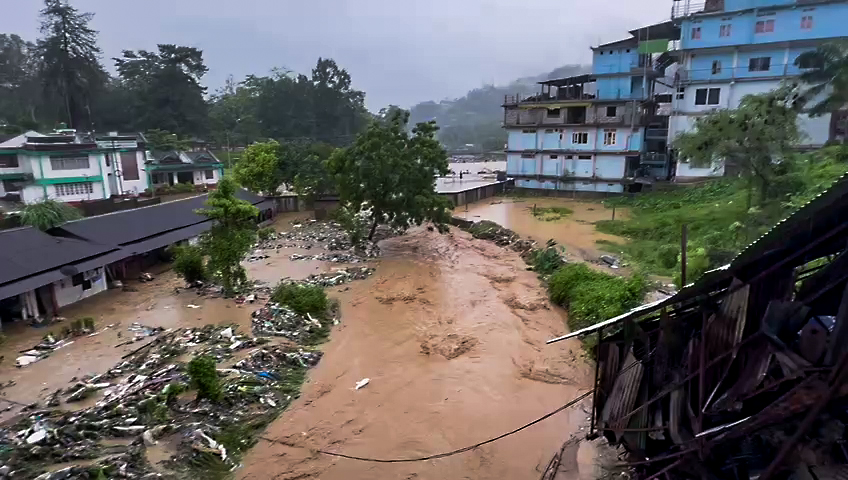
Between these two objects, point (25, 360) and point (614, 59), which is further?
point (614, 59)

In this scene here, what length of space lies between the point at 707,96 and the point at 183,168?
40996 millimetres

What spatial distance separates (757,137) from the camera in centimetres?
2042

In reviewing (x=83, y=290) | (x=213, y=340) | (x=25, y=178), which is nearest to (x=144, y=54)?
(x=25, y=178)

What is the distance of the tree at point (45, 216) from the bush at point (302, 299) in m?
10.1

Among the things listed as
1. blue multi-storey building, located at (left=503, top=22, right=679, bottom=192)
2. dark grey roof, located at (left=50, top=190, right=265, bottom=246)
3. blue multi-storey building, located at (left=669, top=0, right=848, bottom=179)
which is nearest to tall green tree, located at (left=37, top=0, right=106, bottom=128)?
dark grey roof, located at (left=50, top=190, right=265, bottom=246)

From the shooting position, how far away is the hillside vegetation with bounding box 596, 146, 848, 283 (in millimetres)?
18203

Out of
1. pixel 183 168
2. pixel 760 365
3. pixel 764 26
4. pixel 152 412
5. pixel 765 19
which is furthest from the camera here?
pixel 183 168

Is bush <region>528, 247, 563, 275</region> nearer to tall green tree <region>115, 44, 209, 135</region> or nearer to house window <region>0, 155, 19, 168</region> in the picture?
house window <region>0, 155, 19, 168</region>

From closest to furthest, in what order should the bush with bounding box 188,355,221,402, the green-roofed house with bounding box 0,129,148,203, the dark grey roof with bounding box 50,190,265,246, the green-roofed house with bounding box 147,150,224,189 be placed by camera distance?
the bush with bounding box 188,355,221,402, the dark grey roof with bounding box 50,190,265,246, the green-roofed house with bounding box 0,129,148,203, the green-roofed house with bounding box 147,150,224,189

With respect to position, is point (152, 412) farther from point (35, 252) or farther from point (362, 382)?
point (35, 252)

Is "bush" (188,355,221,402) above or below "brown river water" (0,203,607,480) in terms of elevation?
above

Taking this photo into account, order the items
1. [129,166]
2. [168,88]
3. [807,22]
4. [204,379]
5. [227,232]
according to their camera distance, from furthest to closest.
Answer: [168,88] < [129,166] < [807,22] < [227,232] < [204,379]

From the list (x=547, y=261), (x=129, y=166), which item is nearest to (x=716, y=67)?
(x=547, y=261)

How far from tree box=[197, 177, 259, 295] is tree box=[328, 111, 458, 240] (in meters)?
7.18
